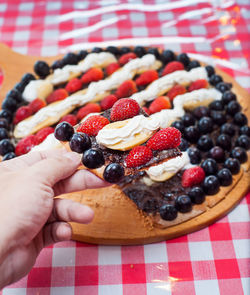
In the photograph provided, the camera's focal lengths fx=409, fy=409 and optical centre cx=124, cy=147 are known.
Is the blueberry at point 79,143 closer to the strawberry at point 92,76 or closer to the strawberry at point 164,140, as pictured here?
the strawberry at point 164,140

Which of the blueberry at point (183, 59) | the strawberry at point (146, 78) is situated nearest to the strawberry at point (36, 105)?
the strawberry at point (146, 78)

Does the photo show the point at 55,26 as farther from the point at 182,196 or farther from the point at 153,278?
the point at 153,278

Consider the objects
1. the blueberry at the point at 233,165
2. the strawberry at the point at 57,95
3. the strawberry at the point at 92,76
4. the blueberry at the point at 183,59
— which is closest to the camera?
the blueberry at the point at 233,165

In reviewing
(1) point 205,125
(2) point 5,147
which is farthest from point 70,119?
(1) point 205,125

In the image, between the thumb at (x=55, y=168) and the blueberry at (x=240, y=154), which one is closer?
the thumb at (x=55, y=168)

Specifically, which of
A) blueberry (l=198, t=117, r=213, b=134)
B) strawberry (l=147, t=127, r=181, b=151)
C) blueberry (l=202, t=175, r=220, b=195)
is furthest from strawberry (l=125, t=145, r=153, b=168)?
blueberry (l=198, t=117, r=213, b=134)
